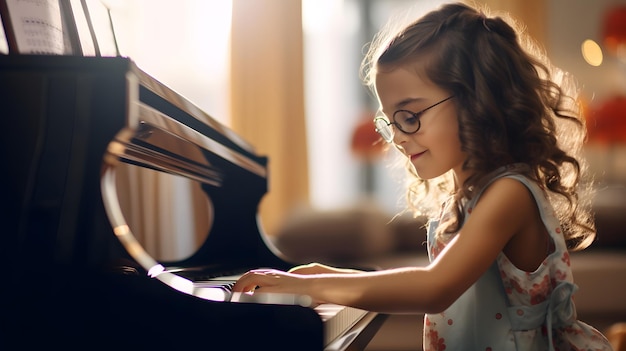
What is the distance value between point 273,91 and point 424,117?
13.8 ft

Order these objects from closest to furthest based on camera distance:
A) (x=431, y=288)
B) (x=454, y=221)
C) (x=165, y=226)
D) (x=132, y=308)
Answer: (x=132, y=308)
(x=431, y=288)
(x=454, y=221)
(x=165, y=226)

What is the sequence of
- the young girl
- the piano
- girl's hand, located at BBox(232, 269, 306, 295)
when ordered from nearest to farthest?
the piano
girl's hand, located at BBox(232, 269, 306, 295)
the young girl

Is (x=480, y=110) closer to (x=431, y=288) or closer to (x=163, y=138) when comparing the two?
(x=431, y=288)

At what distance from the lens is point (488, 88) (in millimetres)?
1276

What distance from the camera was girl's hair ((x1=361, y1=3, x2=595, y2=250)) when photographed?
126 cm

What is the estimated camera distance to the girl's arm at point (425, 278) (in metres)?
0.99

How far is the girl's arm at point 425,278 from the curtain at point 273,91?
4.23 meters

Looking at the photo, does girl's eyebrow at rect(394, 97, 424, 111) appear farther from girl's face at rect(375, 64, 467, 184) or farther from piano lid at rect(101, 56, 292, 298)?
piano lid at rect(101, 56, 292, 298)

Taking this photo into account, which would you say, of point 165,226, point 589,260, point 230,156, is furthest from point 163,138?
point 589,260

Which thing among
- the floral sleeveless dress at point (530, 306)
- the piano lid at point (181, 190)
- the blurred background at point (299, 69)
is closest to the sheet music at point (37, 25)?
the piano lid at point (181, 190)

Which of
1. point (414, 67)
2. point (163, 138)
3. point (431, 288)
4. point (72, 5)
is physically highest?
point (72, 5)

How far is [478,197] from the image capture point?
123 cm

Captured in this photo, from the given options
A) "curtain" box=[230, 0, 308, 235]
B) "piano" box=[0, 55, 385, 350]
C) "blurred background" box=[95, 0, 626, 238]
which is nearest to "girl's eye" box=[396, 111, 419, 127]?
"piano" box=[0, 55, 385, 350]

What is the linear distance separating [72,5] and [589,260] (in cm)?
260
